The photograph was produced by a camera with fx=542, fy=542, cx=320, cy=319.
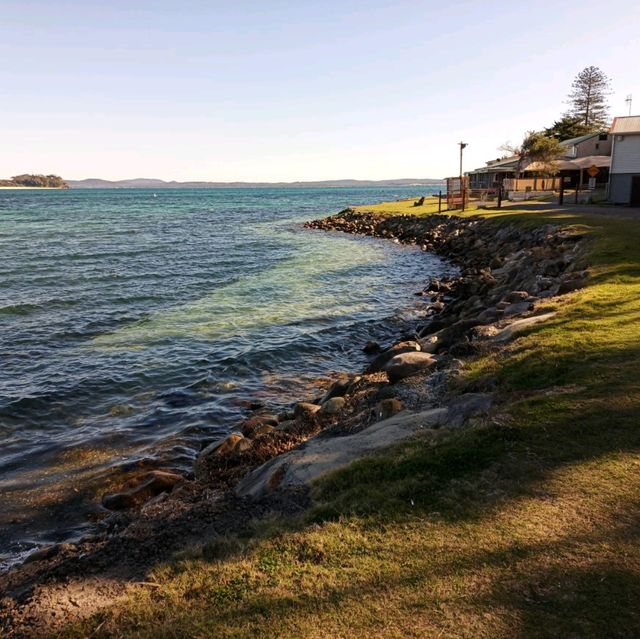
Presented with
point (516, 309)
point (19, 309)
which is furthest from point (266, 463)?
point (19, 309)

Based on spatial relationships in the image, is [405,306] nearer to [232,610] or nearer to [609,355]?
[609,355]

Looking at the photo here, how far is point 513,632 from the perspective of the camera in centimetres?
330

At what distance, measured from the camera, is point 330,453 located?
6180 millimetres

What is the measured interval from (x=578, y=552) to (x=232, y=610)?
2.50 metres

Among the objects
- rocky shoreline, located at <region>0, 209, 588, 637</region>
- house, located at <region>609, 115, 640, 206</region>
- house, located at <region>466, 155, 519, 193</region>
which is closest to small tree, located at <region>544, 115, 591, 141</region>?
house, located at <region>466, 155, 519, 193</region>

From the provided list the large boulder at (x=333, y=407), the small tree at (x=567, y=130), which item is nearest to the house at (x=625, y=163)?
the large boulder at (x=333, y=407)

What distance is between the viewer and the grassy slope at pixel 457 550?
348 centimetres

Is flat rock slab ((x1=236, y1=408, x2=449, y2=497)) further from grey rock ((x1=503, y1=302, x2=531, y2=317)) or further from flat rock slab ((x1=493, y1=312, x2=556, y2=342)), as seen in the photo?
grey rock ((x1=503, y1=302, x2=531, y2=317))

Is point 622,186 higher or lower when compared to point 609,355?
higher

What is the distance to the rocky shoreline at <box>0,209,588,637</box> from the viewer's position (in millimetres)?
4453

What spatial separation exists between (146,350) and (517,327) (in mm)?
9535

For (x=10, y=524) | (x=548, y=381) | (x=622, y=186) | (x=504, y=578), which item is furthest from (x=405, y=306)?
(x=622, y=186)

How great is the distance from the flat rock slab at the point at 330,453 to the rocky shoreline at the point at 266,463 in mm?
16

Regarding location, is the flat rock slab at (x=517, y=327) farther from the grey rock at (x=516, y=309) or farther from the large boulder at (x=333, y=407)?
the large boulder at (x=333, y=407)
